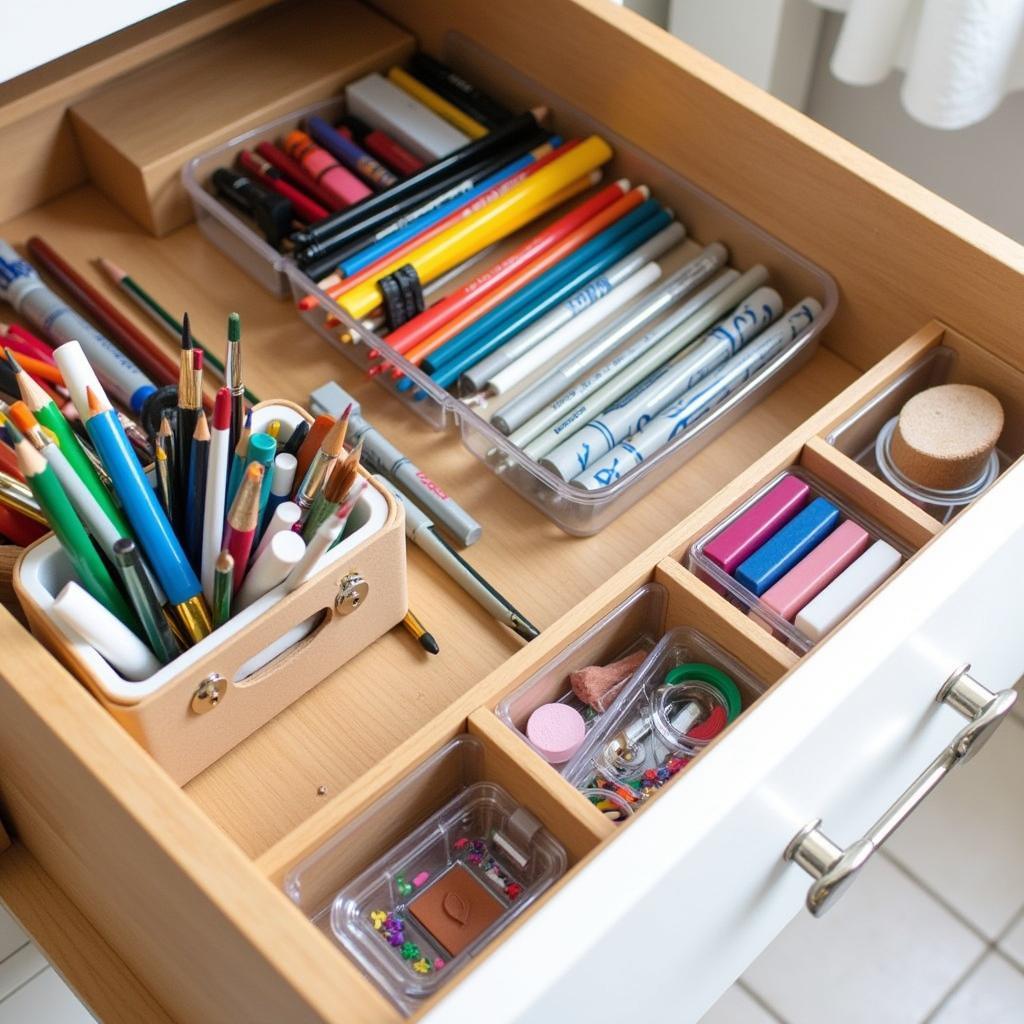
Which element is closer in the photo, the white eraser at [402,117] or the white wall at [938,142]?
the white eraser at [402,117]

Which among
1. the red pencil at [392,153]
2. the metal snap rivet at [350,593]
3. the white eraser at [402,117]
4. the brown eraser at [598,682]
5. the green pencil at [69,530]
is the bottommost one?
the green pencil at [69,530]

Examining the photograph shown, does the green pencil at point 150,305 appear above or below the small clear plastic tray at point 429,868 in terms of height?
above

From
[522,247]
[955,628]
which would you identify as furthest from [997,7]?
[955,628]

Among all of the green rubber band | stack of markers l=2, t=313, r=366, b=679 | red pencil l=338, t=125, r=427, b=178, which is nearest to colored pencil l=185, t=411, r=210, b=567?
stack of markers l=2, t=313, r=366, b=679

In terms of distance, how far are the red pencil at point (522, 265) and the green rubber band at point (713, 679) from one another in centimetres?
23

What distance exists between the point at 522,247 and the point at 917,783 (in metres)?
0.37

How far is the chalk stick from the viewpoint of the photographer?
1.86ft

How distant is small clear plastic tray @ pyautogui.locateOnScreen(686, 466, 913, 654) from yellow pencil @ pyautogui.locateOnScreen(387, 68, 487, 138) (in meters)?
0.32

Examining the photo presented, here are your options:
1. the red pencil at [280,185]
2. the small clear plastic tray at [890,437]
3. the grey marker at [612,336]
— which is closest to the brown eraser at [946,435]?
the small clear plastic tray at [890,437]

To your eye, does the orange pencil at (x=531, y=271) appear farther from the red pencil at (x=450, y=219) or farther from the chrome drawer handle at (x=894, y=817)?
the chrome drawer handle at (x=894, y=817)

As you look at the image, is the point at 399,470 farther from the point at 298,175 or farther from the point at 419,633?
the point at 298,175

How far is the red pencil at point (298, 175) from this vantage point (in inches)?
30.0

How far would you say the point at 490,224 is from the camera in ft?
2.43

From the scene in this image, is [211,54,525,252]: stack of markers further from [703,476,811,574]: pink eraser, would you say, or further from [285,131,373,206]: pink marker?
[703,476,811,574]: pink eraser
